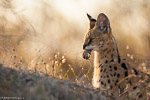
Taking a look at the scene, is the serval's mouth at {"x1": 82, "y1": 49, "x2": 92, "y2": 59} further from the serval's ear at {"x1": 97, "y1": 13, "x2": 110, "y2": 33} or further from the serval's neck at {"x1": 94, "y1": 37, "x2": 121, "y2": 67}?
the serval's ear at {"x1": 97, "y1": 13, "x2": 110, "y2": 33}

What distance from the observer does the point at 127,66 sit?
30.9 ft

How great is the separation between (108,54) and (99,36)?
37cm

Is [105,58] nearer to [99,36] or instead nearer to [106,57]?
[106,57]

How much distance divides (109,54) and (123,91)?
2.81 feet

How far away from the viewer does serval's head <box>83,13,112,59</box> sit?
9.78 m

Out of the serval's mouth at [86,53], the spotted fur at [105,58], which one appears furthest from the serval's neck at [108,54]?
the serval's mouth at [86,53]

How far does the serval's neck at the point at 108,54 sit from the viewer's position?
9672mm

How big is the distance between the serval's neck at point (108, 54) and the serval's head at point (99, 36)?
66mm

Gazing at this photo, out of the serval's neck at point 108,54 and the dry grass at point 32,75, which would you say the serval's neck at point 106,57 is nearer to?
the serval's neck at point 108,54

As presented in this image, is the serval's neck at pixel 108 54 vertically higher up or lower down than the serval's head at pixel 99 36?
lower down

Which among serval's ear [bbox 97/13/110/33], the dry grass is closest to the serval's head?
serval's ear [bbox 97/13/110/33]

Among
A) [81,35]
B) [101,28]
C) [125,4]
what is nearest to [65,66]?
[81,35]

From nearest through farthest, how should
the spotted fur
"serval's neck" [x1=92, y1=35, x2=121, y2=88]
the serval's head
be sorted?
the spotted fur, "serval's neck" [x1=92, y1=35, x2=121, y2=88], the serval's head

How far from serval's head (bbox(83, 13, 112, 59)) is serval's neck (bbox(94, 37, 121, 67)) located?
0.22 feet
